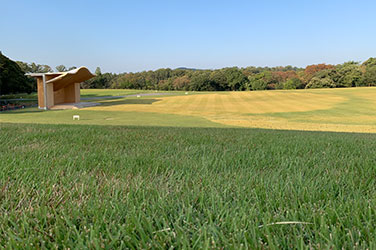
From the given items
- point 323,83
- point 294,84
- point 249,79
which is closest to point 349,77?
point 323,83

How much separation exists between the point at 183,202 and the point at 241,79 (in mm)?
84536

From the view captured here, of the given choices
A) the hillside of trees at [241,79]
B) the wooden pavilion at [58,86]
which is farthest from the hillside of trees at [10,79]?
the wooden pavilion at [58,86]

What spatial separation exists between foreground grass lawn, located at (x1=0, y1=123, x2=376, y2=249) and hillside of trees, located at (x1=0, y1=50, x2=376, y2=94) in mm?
49934

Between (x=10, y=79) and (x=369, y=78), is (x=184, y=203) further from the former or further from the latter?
(x=369, y=78)

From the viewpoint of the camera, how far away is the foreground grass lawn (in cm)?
95

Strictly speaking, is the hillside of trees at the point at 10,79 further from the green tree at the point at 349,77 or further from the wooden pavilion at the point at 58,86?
the green tree at the point at 349,77

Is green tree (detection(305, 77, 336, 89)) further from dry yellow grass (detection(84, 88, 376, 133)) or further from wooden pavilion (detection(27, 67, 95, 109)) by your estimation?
wooden pavilion (detection(27, 67, 95, 109))

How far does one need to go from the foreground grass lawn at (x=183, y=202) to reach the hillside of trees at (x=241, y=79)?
164ft

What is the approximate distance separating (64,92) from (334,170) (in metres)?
39.6

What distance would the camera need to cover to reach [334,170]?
75.0 inches

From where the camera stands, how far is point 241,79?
82.6 metres

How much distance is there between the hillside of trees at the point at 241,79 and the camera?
2726 inches

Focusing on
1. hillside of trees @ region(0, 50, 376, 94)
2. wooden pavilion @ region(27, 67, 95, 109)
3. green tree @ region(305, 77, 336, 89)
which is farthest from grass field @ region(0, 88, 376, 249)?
green tree @ region(305, 77, 336, 89)

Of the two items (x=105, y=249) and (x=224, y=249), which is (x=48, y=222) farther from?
(x=224, y=249)
